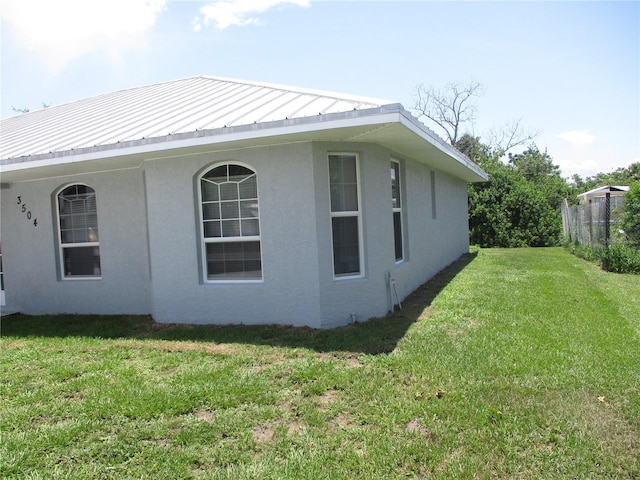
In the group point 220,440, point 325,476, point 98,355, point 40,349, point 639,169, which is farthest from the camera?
point 639,169

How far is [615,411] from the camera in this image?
389 cm

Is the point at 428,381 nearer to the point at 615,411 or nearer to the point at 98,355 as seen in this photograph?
the point at 615,411

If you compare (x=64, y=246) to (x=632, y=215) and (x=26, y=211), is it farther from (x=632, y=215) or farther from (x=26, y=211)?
(x=632, y=215)

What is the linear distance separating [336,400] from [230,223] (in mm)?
3815

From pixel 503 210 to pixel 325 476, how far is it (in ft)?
68.2

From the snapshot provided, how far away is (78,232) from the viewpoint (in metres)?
9.19

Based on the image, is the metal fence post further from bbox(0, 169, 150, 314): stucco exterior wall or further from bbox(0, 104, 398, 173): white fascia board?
bbox(0, 169, 150, 314): stucco exterior wall

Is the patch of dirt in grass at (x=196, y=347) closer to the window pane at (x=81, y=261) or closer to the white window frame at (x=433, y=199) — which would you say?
the window pane at (x=81, y=261)

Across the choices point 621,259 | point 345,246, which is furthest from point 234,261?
point 621,259

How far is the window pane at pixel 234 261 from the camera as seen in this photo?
725 centimetres

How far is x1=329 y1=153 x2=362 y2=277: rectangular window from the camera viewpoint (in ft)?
23.3

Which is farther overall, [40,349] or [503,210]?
[503,210]

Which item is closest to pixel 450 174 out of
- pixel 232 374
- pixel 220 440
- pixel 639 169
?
pixel 232 374

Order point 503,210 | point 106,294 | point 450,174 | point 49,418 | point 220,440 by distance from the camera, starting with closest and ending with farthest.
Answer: point 220,440, point 49,418, point 106,294, point 450,174, point 503,210
